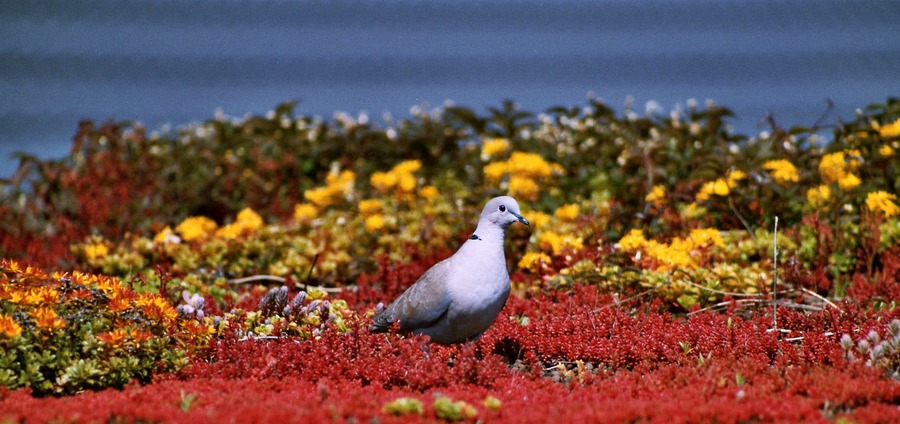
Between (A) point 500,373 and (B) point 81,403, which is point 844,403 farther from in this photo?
(B) point 81,403

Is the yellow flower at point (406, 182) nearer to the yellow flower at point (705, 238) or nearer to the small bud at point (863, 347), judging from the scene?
the yellow flower at point (705, 238)

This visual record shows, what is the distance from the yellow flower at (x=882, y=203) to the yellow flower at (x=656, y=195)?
4.65 feet

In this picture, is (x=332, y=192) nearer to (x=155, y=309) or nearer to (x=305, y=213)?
(x=305, y=213)

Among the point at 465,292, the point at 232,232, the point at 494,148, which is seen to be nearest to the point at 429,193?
the point at 494,148

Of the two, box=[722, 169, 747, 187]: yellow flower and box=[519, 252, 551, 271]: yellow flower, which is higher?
box=[722, 169, 747, 187]: yellow flower

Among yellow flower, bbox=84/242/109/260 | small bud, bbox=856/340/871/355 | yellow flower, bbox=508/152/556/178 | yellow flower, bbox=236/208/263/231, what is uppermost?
yellow flower, bbox=508/152/556/178

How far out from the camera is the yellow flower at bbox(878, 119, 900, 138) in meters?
6.87

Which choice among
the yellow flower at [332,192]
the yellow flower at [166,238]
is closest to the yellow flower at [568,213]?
the yellow flower at [332,192]

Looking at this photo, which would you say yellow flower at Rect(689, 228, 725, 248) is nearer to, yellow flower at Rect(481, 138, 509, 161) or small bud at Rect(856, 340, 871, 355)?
small bud at Rect(856, 340, 871, 355)

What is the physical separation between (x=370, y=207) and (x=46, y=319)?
4.08 m

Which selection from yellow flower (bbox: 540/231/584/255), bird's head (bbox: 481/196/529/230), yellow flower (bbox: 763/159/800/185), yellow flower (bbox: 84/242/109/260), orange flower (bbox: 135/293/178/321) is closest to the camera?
orange flower (bbox: 135/293/178/321)

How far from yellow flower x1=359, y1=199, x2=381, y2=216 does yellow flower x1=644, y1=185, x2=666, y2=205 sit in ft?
7.69

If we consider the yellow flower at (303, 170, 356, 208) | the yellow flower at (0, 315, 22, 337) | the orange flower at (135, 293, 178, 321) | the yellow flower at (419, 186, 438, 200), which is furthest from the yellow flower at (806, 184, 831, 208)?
the yellow flower at (0, 315, 22, 337)

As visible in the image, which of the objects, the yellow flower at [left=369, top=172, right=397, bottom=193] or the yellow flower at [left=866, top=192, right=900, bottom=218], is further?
the yellow flower at [left=369, top=172, right=397, bottom=193]
